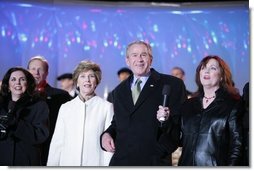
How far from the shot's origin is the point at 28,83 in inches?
176

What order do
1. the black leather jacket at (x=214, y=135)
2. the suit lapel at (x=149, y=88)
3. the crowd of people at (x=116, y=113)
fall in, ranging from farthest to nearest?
the suit lapel at (x=149, y=88) → the crowd of people at (x=116, y=113) → the black leather jacket at (x=214, y=135)

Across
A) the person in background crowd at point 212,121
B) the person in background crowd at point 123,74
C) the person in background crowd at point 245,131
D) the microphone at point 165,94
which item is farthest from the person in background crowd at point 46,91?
the person in background crowd at point 245,131

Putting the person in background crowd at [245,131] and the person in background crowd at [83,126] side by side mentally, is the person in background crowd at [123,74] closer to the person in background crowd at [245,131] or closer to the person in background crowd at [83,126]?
the person in background crowd at [83,126]

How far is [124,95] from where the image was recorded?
14.6ft

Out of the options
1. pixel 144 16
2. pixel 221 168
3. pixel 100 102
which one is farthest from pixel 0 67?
pixel 221 168

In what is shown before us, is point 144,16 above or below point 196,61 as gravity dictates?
above

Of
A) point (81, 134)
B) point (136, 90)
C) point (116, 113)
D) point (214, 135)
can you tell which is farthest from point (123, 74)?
point (214, 135)

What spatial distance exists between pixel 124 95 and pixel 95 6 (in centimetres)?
91

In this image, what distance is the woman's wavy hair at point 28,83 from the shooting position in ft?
14.6

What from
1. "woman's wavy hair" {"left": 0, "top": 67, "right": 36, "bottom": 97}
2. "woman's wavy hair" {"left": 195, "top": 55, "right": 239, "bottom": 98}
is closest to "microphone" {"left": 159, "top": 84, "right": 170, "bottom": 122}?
"woman's wavy hair" {"left": 195, "top": 55, "right": 239, "bottom": 98}

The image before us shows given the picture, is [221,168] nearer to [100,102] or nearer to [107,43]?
[100,102]

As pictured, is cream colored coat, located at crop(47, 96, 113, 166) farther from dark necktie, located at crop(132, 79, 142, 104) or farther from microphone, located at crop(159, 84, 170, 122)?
microphone, located at crop(159, 84, 170, 122)

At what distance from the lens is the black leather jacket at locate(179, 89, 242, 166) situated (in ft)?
13.6

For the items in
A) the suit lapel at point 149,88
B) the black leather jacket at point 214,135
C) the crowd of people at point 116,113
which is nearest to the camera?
the black leather jacket at point 214,135
